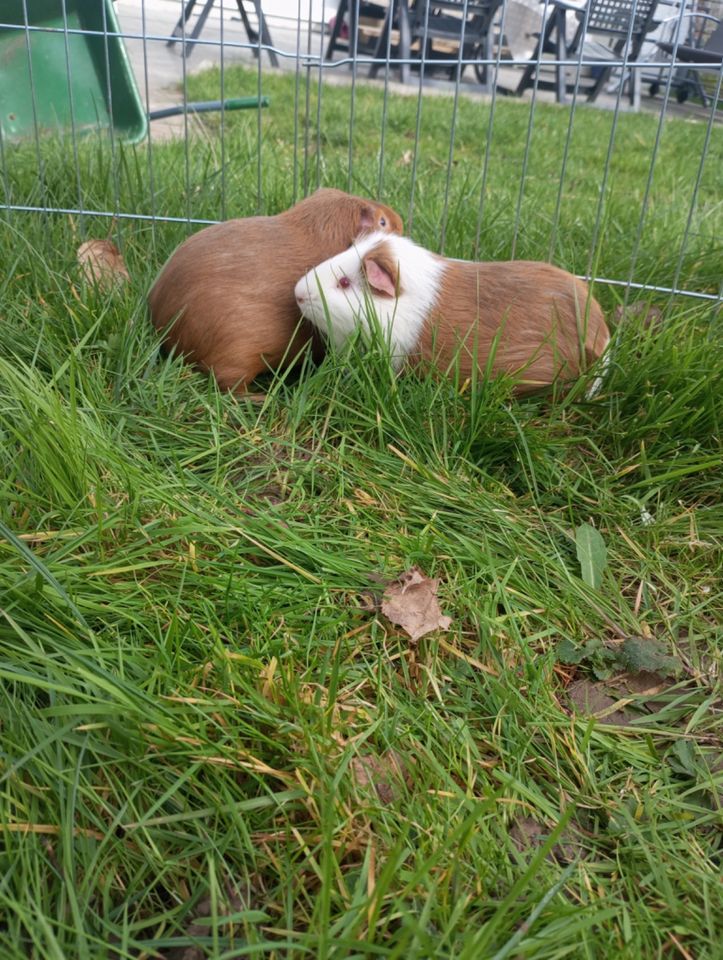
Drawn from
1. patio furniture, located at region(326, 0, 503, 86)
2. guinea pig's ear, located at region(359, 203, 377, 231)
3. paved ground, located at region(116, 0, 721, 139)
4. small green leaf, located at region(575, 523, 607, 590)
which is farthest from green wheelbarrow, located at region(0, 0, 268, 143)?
patio furniture, located at region(326, 0, 503, 86)

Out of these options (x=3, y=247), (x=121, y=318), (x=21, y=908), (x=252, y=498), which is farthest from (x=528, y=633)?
(x=3, y=247)

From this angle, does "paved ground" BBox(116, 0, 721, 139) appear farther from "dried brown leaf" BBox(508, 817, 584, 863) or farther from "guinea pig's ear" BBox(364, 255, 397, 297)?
"dried brown leaf" BBox(508, 817, 584, 863)

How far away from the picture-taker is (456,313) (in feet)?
6.55

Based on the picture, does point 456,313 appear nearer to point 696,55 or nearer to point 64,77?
point 64,77

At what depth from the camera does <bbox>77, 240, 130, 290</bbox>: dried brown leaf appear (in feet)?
7.32

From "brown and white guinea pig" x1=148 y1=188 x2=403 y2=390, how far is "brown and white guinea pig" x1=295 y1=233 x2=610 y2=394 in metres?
0.10

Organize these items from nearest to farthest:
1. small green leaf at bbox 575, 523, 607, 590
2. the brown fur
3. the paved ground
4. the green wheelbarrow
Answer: small green leaf at bbox 575, 523, 607, 590 < the brown fur < the green wheelbarrow < the paved ground

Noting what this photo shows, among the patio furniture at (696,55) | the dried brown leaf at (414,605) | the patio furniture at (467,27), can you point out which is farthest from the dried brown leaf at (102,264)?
the patio furniture at (696,55)

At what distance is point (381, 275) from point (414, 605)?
91 centimetres

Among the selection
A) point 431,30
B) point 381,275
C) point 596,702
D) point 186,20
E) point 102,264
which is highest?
point 186,20

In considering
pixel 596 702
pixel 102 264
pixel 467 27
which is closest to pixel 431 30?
pixel 467 27

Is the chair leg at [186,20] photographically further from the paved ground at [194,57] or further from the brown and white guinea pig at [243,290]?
the brown and white guinea pig at [243,290]

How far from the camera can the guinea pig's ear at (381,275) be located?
196 cm

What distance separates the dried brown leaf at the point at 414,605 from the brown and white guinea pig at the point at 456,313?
66 cm
